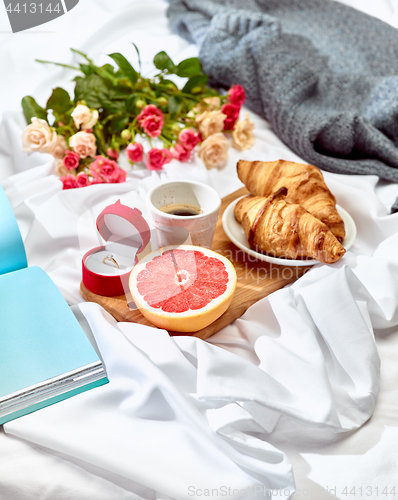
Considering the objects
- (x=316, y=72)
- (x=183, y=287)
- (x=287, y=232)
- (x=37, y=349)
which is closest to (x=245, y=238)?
(x=287, y=232)

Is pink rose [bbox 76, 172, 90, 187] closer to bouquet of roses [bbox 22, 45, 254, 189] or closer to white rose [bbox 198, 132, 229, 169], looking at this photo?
bouquet of roses [bbox 22, 45, 254, 189]

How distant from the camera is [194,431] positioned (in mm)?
630

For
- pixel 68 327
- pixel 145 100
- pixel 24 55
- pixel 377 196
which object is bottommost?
pixel 377 196

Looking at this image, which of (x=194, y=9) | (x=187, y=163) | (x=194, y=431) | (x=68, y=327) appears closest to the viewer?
(x=194, y=431)

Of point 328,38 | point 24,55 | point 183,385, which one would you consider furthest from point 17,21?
point 183,385

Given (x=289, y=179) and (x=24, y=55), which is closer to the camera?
(x=289, y=179)

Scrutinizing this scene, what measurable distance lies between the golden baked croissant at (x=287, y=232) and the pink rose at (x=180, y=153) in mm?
369

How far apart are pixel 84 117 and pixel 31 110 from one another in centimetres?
20

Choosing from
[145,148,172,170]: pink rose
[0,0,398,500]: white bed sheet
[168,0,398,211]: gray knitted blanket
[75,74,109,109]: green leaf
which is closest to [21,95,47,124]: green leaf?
[75,74,109,109]: green leaf

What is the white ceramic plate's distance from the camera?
901mm

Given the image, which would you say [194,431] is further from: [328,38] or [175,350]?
[328,38]

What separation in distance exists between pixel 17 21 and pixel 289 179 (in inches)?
35.0

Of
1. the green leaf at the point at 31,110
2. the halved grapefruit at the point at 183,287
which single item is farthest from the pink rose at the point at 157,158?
the halved grapefruit at the point at 183,287

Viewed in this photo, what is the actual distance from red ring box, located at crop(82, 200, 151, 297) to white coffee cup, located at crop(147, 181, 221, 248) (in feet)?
0.12
